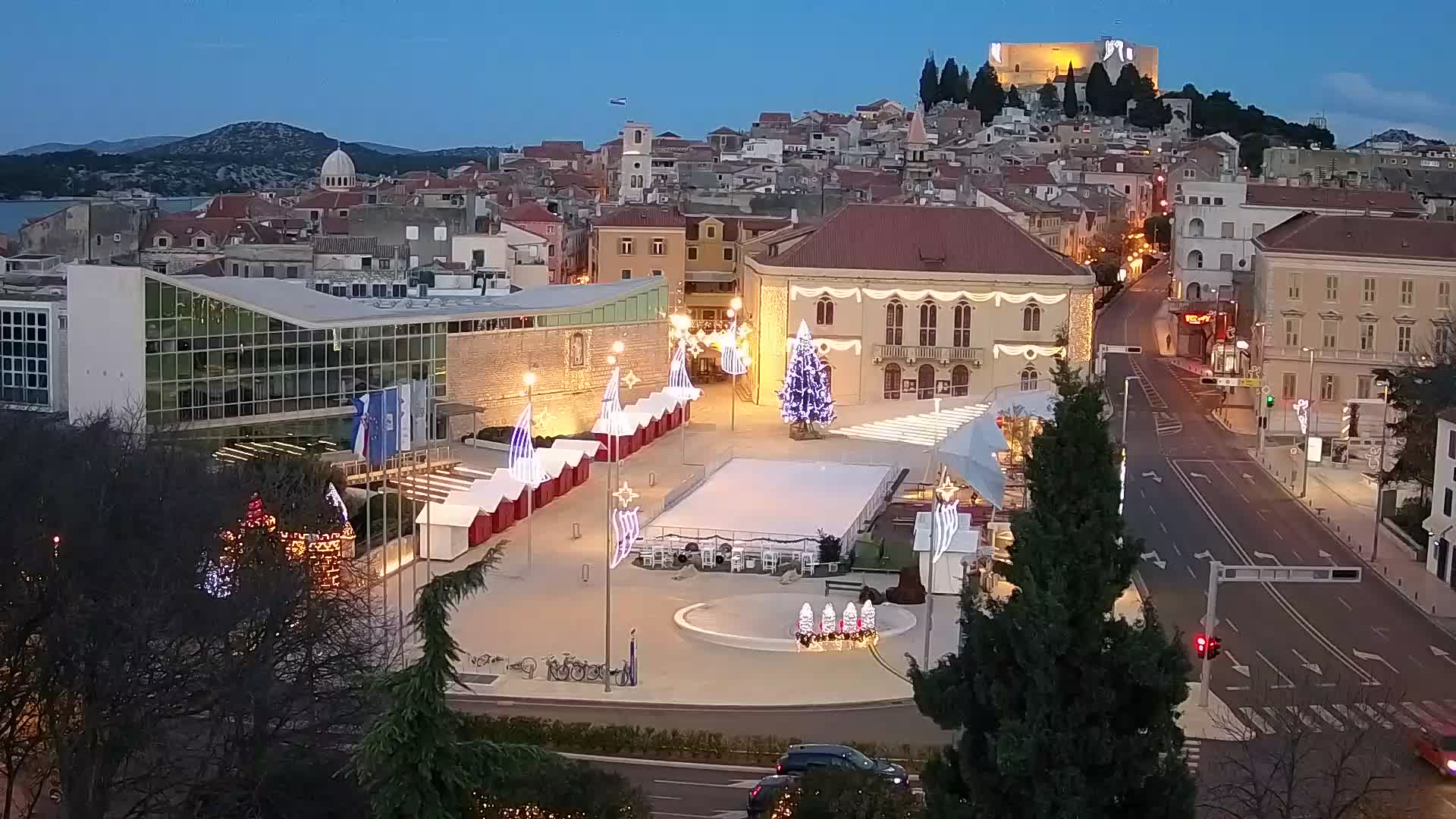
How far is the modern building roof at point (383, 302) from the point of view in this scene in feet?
132

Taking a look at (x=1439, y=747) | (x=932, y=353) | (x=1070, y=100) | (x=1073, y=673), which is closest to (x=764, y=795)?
(x=1073, y=673)

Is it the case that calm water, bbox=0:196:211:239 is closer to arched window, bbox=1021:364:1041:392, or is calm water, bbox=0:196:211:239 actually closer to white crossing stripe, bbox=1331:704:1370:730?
arched window, bbox=1021:364:1041:392

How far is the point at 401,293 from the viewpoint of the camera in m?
49.4

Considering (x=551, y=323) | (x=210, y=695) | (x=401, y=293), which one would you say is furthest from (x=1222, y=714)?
(x=401, y=293)

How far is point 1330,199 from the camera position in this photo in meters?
70.1

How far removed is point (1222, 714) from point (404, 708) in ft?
46.7

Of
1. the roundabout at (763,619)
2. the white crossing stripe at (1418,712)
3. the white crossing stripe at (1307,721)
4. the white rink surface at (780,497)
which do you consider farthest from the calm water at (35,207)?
the white crossing stripe at (1307,721)

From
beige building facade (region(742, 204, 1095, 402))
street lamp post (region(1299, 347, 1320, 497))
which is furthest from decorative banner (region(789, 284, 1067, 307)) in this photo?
street lamp post (region(1299, 347, 1320, 497))

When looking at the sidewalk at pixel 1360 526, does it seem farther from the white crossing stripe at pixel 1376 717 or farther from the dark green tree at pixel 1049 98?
the dark green tree at pixel 1049 98

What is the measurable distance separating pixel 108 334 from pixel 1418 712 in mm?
26055

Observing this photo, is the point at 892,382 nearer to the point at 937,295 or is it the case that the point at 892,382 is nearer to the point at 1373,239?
the point at 937,295

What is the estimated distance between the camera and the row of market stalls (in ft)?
112

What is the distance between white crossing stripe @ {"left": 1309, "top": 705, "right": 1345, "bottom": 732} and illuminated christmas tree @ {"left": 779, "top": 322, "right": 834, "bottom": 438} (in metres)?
25.3

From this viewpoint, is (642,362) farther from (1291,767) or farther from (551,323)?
(1291,767)
